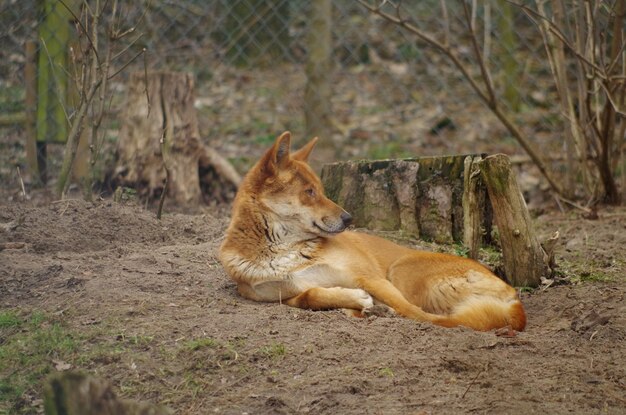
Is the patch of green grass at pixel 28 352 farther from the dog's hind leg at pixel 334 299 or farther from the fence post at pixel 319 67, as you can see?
the fence post at pixel 319 67

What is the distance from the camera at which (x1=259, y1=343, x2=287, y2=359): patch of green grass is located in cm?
392

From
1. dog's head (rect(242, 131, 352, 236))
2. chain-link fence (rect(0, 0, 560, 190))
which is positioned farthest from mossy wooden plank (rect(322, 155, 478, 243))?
chain-link fence (rect(0, 0, 560, 190))

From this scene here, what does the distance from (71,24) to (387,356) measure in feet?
17.9

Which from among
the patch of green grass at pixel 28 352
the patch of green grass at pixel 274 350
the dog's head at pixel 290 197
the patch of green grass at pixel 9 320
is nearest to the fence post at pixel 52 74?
the dog's head at pixel 290 197

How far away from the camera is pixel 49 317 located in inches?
168

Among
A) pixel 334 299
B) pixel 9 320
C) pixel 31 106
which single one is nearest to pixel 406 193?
pixel 334 299

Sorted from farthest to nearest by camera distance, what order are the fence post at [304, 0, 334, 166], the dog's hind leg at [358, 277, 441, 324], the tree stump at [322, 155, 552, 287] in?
the fence post at [304, 0, 334, 166], the tree stump at [322, 155, 552, 287], the dog's hind leg at [358, 277, 441, 324]

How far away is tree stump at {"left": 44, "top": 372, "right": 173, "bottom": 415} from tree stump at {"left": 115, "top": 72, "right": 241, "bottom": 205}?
17.0 feet

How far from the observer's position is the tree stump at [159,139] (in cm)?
780

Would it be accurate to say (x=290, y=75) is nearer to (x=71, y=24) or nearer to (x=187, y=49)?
(x=187, y=49)

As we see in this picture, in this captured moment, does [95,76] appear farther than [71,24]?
No

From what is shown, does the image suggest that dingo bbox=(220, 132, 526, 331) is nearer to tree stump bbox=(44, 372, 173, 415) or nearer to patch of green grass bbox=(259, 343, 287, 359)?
patch of green grass bbox=(259, 343, 287, 359)

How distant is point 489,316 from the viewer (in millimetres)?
4566

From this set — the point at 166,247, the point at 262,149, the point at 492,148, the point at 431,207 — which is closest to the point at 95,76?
the point at 166,247
